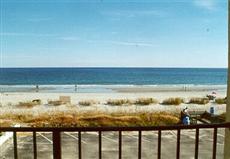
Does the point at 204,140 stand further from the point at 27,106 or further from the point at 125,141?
the point at 27,106

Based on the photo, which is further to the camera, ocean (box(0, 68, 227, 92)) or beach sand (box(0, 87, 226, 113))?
ocean (box(0, 68, 227, 92))

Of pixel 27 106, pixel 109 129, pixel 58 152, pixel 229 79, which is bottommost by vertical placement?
pixel 27 106

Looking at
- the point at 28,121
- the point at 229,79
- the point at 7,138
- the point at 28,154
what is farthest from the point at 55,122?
the point at 229,79

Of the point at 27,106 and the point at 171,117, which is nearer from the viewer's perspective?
the point at 171,117

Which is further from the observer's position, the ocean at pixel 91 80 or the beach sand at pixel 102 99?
the ocean at pixel 91 80

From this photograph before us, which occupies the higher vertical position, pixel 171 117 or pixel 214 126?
pixel 214 126

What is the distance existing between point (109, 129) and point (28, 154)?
8331 millimetres

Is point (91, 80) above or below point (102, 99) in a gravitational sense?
below

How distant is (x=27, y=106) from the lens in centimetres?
2606

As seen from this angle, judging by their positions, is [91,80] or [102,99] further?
[91,80]

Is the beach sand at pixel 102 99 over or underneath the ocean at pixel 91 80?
over

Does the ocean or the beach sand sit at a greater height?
the beach sand

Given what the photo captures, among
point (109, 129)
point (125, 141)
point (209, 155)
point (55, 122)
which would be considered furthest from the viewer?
point (55, 122)

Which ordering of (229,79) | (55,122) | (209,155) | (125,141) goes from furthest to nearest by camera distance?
(55,122) → (125,141) → (209,155) → (229,79)
